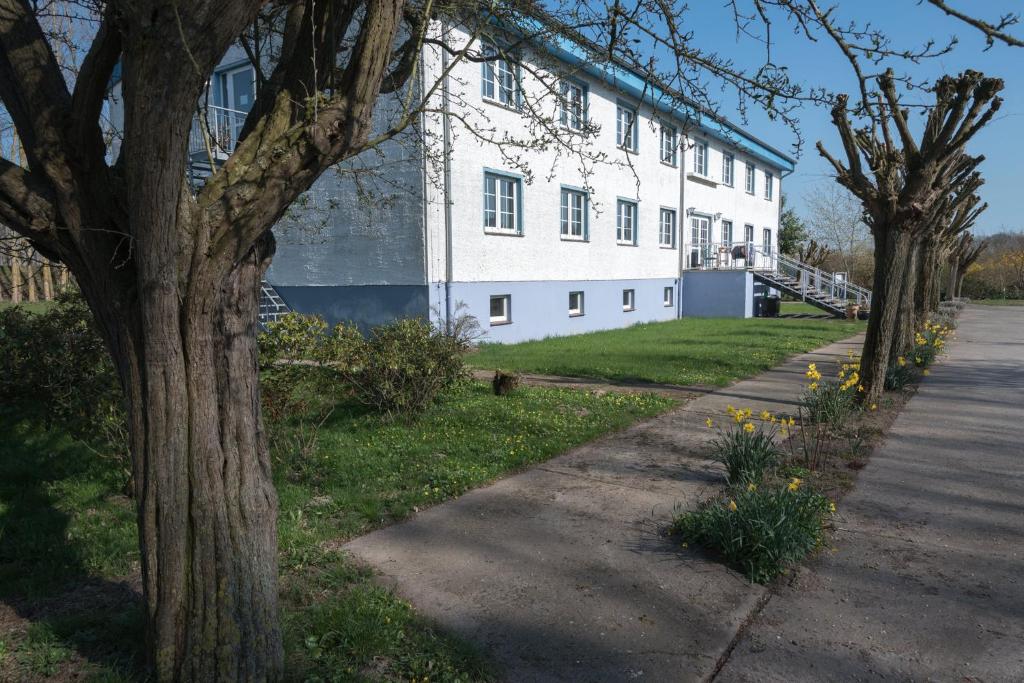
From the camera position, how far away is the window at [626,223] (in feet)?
68.0

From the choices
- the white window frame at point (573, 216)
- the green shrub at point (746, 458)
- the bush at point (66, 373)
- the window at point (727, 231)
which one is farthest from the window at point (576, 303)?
the bush at point (66, 373)

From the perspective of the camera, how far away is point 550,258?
17359mm

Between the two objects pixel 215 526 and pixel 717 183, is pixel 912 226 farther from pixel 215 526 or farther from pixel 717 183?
pixel 717 183

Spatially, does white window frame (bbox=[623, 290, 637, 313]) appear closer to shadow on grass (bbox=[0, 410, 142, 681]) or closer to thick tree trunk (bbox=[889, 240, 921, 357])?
thick tree trunk (bbox=[889, 240, 921, 357])

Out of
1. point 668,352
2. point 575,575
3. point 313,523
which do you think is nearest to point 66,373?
point 313,523

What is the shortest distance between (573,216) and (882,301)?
1047 centimetres

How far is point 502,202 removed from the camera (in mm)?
15875

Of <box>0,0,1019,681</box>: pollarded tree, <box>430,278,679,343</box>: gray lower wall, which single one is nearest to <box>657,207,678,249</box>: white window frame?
<box>430,278,679,343</box>: gray lower wall

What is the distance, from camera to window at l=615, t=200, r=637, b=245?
20.7 meters

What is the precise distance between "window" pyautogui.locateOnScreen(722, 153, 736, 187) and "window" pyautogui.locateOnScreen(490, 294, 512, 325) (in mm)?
15393

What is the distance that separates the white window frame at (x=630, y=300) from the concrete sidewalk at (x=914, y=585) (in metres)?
14.8

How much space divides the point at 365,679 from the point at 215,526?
3.03 ft

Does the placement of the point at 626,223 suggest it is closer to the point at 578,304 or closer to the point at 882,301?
the point at 578,304

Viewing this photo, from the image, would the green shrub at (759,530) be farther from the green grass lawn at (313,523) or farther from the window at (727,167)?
the window at (727,167)
